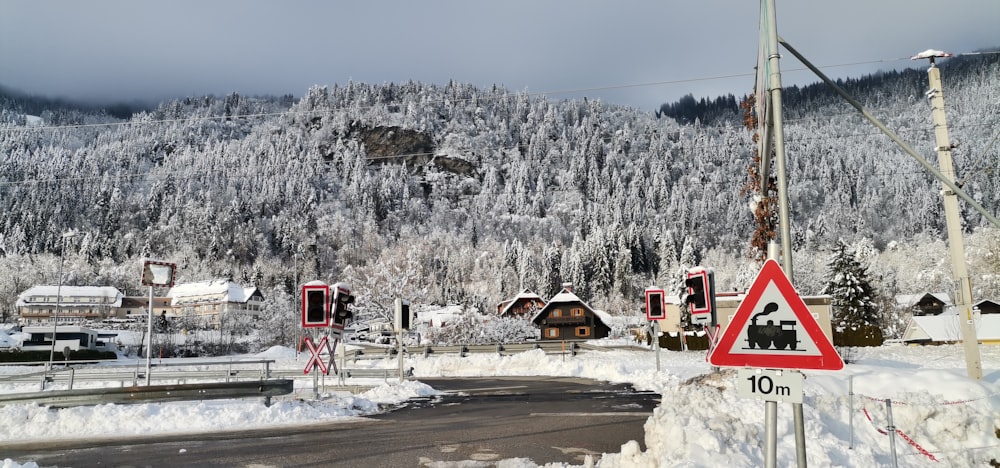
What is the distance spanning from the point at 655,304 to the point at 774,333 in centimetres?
2427

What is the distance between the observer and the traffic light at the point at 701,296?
18.2m

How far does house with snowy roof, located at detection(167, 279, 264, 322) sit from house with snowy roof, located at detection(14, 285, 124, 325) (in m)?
12.7

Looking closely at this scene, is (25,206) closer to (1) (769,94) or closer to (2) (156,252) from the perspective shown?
(2) (156,252)

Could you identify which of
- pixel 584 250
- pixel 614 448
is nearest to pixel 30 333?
pixel 614 448

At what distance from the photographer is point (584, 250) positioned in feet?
502

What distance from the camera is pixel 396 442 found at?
38.0 feet

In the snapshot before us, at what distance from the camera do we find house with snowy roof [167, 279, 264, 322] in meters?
137

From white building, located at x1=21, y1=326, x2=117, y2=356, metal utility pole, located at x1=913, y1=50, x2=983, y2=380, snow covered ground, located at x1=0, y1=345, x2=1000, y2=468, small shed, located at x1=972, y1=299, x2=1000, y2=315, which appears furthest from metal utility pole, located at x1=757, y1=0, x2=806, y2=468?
small shed, located at x1=972, y1=299, x2=1000, y2=315

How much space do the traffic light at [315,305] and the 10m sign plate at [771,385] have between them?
15.0 meters

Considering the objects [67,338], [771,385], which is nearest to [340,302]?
[771,385]

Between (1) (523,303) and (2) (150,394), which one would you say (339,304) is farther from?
(1) (523,303)

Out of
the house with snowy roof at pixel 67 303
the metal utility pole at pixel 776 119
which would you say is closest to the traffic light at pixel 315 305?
the metal utility pole at pixel 776 119

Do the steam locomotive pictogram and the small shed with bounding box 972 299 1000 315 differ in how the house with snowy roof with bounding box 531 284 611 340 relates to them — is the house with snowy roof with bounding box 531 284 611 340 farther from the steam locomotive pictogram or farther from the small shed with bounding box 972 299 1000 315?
the steam locomotive pictogram

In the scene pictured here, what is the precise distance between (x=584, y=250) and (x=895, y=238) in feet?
325
